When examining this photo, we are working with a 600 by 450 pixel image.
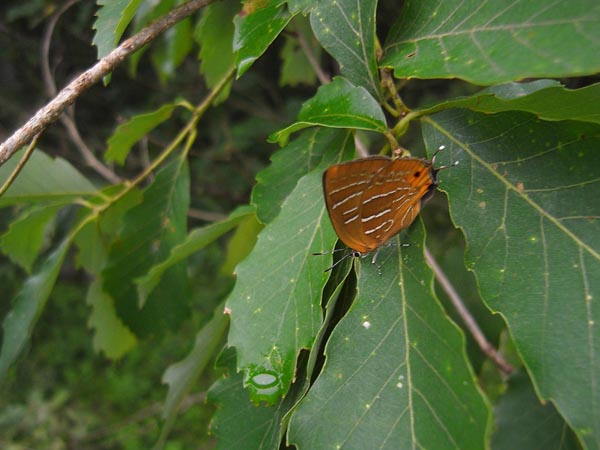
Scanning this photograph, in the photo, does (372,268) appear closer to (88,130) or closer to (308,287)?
(308,287)

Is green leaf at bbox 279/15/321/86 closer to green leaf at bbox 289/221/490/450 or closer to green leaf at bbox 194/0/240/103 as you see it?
green leaf at bbox 194/0/240/103

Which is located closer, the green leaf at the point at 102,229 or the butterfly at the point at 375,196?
the butterfly at the point at 375,196

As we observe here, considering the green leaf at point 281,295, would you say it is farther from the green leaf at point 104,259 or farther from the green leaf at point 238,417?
the green leaf at point 104,259

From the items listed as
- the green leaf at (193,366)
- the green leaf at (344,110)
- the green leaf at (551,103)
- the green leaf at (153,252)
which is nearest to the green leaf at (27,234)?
the green leaf at (153,252)

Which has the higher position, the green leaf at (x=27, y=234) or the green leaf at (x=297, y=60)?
the green leaf at (x=27, y=234)

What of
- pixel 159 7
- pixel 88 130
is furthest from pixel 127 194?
pixel 88 130

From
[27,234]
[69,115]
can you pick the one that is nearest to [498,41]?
[27,234]

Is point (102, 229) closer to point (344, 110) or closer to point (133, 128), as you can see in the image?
point (133, 128)

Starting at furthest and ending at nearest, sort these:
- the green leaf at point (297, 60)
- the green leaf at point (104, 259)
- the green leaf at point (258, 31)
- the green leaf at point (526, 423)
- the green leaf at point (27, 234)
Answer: the green leaf at point (297, 60) < the green leaf at point (104, 259) < the green leaf at point (27, 234) < the green leaf at point (526, 423) < the green leaf at point (258, 31)
